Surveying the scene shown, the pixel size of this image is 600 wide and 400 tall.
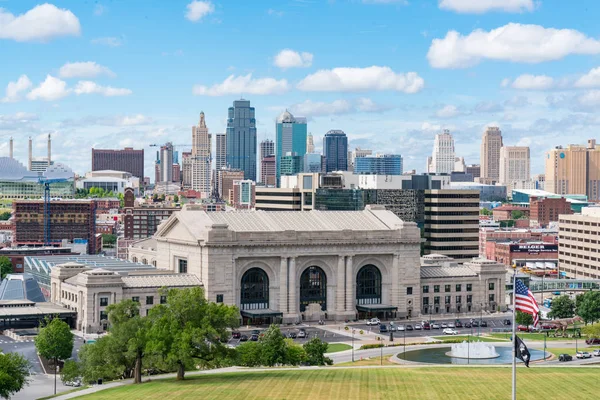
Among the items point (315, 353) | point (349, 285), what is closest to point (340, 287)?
point (349, 285)

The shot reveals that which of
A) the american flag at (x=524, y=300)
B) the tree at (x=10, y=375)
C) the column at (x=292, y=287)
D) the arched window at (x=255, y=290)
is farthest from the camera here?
the column at (x=292, y=287)

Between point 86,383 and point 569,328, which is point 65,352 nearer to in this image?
point 86,383

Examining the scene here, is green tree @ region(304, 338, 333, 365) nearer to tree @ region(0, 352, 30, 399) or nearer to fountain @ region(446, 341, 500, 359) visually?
fountain @ region(446, 341, 500, 359)

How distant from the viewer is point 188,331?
387ft

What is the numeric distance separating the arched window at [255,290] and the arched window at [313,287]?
6.26m

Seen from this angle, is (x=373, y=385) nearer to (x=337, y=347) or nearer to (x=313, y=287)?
(x=337, y=347)

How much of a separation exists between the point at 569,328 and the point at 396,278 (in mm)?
29294

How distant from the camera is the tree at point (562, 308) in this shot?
617ft

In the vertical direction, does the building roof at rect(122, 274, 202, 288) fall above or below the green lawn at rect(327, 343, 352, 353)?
above

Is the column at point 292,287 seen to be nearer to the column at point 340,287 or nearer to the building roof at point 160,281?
the column at point 340,287

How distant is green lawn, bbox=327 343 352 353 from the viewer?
155125 mm

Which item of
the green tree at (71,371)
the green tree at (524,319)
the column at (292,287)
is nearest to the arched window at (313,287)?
the column at (292,287)

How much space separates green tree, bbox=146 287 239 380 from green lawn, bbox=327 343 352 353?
3373 cm

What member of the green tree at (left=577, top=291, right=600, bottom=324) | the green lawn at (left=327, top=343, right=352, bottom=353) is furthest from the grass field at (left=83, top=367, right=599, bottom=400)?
the green tree at (left=577, top=291, right=600, bottom=324)
